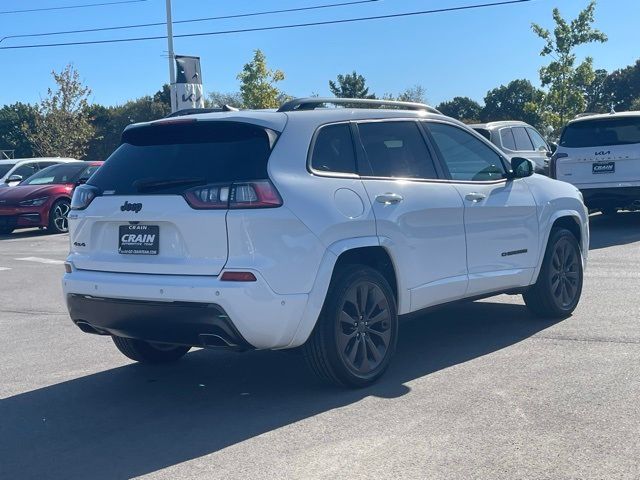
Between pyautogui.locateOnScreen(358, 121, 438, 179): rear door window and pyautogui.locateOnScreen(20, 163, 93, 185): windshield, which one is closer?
pyautogui.locateOnScreen(358, 121, 438, 179): rear door window

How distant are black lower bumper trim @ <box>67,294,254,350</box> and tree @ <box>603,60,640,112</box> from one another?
3177 inches

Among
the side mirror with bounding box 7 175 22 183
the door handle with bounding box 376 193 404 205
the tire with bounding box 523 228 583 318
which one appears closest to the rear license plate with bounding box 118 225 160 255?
the door handle with bounding box 376 193 404 205

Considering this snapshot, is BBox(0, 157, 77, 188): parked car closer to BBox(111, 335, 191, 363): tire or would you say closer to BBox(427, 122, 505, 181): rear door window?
BBox(111, 335, 191, 363): tire

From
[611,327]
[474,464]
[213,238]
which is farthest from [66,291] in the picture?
[611,327]

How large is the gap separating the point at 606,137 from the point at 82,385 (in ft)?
37.0

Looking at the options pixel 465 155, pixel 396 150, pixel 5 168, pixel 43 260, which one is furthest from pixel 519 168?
pixel 5 168

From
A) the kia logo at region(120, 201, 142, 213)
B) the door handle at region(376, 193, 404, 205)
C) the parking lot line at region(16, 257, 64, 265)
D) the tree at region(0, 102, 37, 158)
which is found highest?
the tree at region(0, 102, 37, 158)

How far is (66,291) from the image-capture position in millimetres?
5961

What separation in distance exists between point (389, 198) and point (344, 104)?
37.7 inches

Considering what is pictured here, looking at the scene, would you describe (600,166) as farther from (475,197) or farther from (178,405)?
(178,405)

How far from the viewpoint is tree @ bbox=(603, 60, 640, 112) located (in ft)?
268

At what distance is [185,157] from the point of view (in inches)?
223

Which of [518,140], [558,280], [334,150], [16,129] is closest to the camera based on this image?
[334,150]

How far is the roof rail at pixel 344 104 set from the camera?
241 inches
